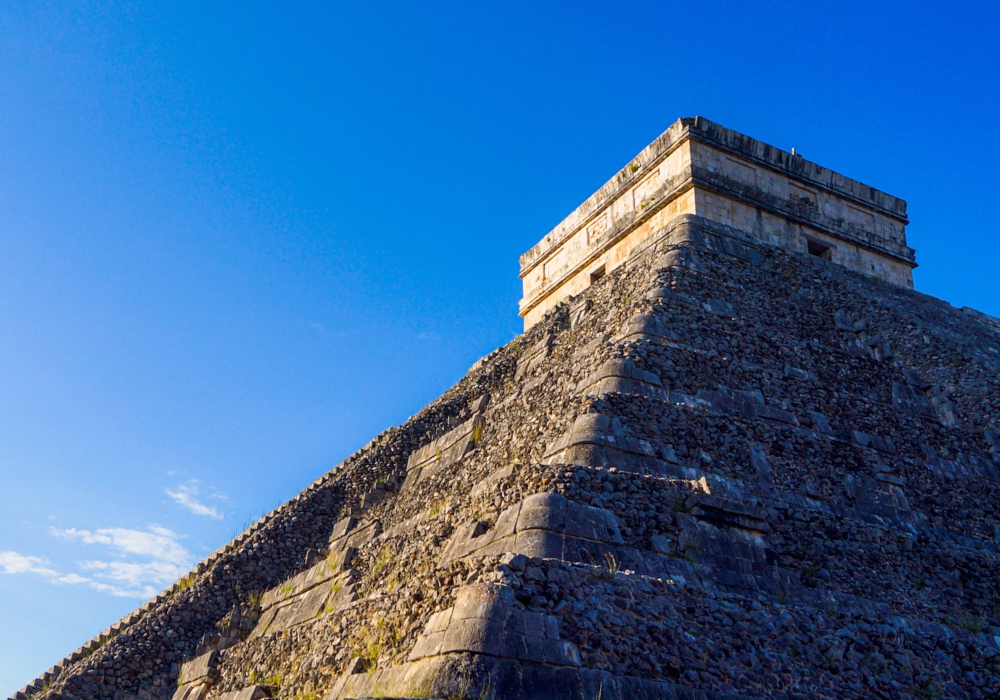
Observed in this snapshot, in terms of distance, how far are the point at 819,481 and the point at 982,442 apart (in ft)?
12.2

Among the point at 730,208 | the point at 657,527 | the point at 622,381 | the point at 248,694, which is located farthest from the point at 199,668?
the point at 730,208

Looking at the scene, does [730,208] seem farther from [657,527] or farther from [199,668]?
[199,668]

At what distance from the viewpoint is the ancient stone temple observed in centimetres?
739

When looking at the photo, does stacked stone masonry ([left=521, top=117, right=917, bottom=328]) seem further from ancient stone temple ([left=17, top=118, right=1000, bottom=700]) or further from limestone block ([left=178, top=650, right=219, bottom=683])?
limestone block ([left=178, top=650, right=219, bottom=683])

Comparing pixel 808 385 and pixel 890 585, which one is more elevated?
pixel 808 385

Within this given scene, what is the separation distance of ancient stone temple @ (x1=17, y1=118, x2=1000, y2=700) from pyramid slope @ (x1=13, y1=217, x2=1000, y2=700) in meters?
0.03

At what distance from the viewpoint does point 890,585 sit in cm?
921

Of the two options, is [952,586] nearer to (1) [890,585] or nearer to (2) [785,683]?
(1) [890,585]

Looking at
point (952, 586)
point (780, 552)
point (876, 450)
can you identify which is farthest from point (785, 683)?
point (876, 450)

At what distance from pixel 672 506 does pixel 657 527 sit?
36cm

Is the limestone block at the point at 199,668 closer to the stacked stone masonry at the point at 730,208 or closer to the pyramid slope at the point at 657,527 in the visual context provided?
the pyramid slope at the point at 657,527

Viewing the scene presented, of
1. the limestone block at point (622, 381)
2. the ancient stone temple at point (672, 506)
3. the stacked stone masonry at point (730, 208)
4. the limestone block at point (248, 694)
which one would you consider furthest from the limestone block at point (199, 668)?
the stacked stone masonry at point (730, 208)

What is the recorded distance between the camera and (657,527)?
8516mm

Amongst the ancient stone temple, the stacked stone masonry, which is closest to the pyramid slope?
the ancient stone temple
